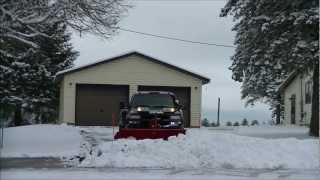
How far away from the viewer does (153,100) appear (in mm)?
22891

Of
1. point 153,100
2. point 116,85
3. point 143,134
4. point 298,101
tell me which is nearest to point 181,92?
point 116,85

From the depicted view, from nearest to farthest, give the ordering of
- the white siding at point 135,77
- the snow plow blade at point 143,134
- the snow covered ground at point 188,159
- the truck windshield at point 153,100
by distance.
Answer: the snow covered ground at point 188,159 → the snow plow blade at point 143,134 → the truck windshield at point 153,100 → the white siding at point 135,77

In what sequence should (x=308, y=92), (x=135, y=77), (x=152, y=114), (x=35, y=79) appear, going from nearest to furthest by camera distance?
(x=152, y=114) → (x=135, y=77) → (x=308, y=92) → (x=35, y=79)

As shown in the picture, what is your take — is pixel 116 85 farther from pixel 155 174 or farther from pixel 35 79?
pixel 155 174

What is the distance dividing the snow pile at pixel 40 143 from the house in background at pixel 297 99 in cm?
1824

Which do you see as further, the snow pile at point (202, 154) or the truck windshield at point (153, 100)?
the truck windshield at point (153, 100)

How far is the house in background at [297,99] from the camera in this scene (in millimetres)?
41719

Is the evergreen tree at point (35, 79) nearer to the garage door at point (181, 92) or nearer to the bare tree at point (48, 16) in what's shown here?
the garage door at point (181, 92)

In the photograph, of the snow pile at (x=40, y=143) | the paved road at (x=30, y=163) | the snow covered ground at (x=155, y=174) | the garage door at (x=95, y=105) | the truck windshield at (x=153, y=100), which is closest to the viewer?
the snow covered ground at (x=155, y=174)

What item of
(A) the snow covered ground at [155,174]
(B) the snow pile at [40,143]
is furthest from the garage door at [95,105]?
(A) the snow covered ground at [155,174]

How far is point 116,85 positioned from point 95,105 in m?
1.82

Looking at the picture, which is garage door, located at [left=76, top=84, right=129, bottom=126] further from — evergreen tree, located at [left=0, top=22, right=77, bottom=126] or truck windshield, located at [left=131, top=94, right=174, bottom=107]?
truck windshield, located at [left=131, top=94, right=174, bottom=107]

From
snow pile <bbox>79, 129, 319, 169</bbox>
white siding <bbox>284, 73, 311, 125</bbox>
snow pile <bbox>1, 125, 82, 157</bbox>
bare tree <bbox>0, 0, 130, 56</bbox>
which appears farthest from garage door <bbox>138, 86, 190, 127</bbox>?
snow pile <bbox>79, 129, 319, 169</bbox>

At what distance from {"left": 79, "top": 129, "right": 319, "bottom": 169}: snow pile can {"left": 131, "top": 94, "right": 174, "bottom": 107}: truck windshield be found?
11.9ft
